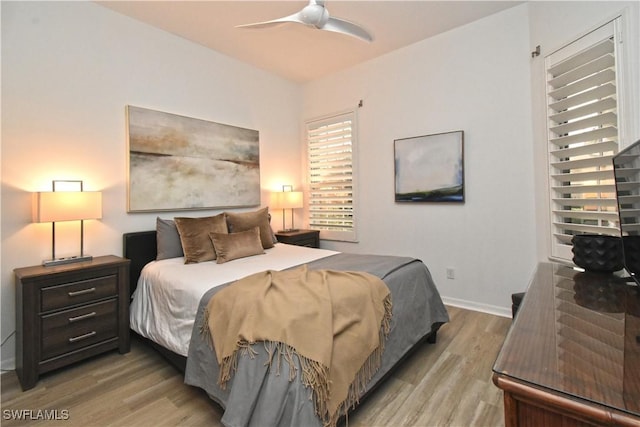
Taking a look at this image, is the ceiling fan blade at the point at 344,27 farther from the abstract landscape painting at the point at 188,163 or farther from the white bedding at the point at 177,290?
the white bedding at the point at 177,290

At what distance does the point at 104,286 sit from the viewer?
7.84 ft

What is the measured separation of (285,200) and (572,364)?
3637 millimetres

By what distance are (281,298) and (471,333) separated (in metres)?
2.02

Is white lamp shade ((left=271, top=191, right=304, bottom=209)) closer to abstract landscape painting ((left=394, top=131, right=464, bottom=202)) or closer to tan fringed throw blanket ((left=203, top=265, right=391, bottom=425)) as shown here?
abstract landscape painting ((left=394, top=131, right=464, bottom=202))

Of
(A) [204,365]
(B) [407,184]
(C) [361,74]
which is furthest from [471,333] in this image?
(C) [361,74]

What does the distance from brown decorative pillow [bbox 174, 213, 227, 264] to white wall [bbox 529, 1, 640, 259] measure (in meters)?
2.99

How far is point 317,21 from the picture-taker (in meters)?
2.29

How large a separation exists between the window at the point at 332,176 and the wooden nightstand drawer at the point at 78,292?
8.95ft

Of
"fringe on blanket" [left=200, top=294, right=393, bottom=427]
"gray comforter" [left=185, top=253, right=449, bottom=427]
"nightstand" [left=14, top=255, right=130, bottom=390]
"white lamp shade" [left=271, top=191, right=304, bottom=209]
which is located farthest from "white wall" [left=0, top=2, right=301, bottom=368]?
"fringe on blanket" [left=200, top=294, right=393, bottom=427]

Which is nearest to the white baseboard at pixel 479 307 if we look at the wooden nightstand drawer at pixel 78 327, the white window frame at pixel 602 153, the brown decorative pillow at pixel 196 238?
the white window frame at pixel 602 153

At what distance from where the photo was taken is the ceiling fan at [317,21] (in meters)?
2.21

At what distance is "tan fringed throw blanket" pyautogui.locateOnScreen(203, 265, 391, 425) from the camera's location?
139 centimetres

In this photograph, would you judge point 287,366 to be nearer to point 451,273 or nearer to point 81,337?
point 81,337

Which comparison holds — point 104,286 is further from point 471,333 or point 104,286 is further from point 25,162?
point 471,333
